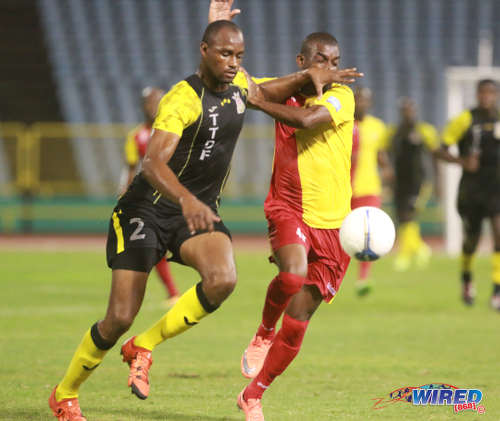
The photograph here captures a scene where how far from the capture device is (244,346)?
855 cm

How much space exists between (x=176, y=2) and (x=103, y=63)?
10.3 feet

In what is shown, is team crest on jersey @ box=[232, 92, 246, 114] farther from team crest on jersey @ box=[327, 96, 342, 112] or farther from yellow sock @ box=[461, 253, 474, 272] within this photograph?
yellow sock @ box=[461, 253, 474, 272]

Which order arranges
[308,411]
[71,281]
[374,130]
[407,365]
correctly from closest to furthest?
[308,411] → [407,365] → [374,130] → [71,281]

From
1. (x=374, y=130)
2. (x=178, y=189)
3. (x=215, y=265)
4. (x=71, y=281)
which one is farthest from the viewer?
(x=71, y=281)

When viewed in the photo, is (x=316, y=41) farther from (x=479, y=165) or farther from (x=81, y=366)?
(x=479, y=165)

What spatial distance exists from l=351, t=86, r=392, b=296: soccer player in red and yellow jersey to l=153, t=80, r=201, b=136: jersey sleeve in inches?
255

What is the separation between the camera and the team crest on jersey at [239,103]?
18.4 feet

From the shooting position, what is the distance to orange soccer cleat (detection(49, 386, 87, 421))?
539 centimetres

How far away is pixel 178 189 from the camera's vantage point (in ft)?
16.1

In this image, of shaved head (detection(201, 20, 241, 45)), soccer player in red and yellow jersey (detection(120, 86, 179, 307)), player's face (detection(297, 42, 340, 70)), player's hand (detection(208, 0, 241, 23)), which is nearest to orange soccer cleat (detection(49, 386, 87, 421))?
shaved head (detection(201, 20, 241, 45))

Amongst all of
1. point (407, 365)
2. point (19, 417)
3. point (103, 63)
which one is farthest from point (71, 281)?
point (103, 63)

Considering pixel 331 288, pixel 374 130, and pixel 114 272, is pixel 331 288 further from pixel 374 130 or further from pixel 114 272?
pixel 374 130

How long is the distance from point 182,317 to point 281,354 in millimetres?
657

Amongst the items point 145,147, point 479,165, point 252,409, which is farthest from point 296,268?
point 479,165
